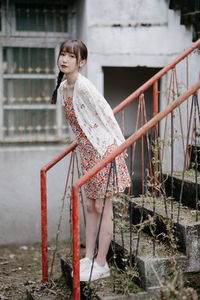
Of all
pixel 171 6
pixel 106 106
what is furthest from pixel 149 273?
pixel 171 6

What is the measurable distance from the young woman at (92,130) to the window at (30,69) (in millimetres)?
2426

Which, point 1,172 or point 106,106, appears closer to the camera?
point 106,106

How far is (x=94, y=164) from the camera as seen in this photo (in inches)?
133

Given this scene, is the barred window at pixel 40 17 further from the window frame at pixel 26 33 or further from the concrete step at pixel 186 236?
the concrete step at pixel 186 236

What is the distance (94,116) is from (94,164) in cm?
38

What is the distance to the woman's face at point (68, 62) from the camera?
328cm

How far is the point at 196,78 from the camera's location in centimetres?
527

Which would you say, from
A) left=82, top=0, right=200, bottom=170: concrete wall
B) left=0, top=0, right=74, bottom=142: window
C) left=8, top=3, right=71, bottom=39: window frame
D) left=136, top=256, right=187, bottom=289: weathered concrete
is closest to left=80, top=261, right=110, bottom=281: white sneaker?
left=136, top=256, right=187, bottom=289: weathered concrete

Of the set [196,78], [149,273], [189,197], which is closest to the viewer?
[149,273]

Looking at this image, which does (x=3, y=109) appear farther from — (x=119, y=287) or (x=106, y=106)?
(x=119, y=287)

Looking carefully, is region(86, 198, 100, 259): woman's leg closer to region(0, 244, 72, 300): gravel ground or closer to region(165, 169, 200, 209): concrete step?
region(0, 244, 72, 300): gravel ground

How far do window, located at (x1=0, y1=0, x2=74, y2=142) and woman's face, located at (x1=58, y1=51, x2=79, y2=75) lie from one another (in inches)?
101

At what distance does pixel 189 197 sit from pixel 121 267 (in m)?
0.86

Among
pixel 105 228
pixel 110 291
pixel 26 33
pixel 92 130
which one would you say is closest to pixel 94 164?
pixel 92 130
